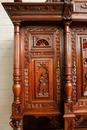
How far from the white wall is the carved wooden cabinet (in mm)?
561

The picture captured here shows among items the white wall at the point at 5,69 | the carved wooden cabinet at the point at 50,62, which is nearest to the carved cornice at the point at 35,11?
the carved wooden cabinet at the point at 50,62

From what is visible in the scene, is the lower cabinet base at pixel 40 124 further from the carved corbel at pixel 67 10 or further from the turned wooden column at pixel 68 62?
the carved corbel at pixel 67 10

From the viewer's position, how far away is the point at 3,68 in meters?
2.68

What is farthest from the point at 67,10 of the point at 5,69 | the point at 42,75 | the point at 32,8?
the point at 5,69

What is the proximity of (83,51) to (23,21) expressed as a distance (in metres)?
0.54

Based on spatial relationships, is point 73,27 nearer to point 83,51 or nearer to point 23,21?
point 83,51

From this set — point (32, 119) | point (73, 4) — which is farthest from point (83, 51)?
point (32, 119)

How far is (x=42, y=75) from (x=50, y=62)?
122mm

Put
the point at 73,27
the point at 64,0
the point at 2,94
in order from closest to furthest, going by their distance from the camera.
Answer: the point at 64,0 < the point at 73,27 < the point at 2,94

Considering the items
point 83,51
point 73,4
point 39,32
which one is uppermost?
point 73,4

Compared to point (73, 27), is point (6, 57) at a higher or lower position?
lower

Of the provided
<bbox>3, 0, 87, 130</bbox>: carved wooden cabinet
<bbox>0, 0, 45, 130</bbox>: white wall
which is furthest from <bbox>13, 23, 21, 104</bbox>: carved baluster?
<bbox>0, 0, 45, 130</bbox>: white wall

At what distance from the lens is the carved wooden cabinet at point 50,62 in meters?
2.03

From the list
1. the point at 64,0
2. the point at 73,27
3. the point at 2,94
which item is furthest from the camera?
the point at 2,94
